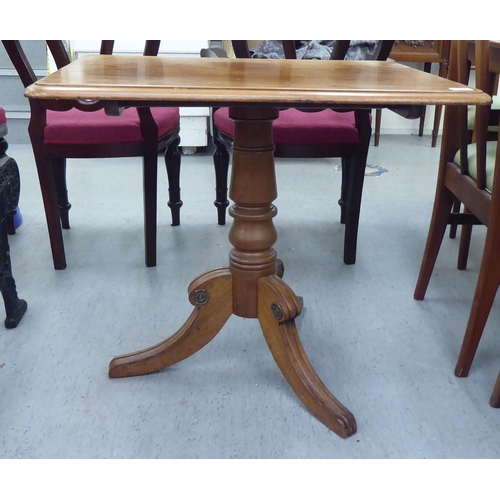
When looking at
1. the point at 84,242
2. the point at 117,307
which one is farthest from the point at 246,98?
the point at 84,242

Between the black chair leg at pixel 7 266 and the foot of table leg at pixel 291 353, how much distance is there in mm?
703

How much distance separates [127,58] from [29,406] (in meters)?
0.82

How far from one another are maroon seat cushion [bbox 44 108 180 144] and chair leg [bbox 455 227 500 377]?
105cm

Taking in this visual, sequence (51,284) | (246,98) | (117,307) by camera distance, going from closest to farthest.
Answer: (246,98) < (117,307) < (51,284)

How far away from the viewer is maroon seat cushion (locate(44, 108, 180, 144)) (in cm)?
165

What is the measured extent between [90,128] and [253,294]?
797 mm

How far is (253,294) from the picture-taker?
123 cm

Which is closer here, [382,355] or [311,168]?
[382,355]

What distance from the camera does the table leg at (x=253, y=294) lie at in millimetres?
1141

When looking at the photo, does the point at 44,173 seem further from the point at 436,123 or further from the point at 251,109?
the point at 436,123

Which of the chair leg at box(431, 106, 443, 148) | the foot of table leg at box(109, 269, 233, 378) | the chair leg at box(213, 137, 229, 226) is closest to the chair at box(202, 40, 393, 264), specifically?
the chair leg at box(213, 137, 229, 226)

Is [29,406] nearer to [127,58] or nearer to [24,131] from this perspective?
[127,58]

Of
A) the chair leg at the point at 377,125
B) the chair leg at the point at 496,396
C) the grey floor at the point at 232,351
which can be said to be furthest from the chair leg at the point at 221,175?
the chair leg at the point at 377,125
